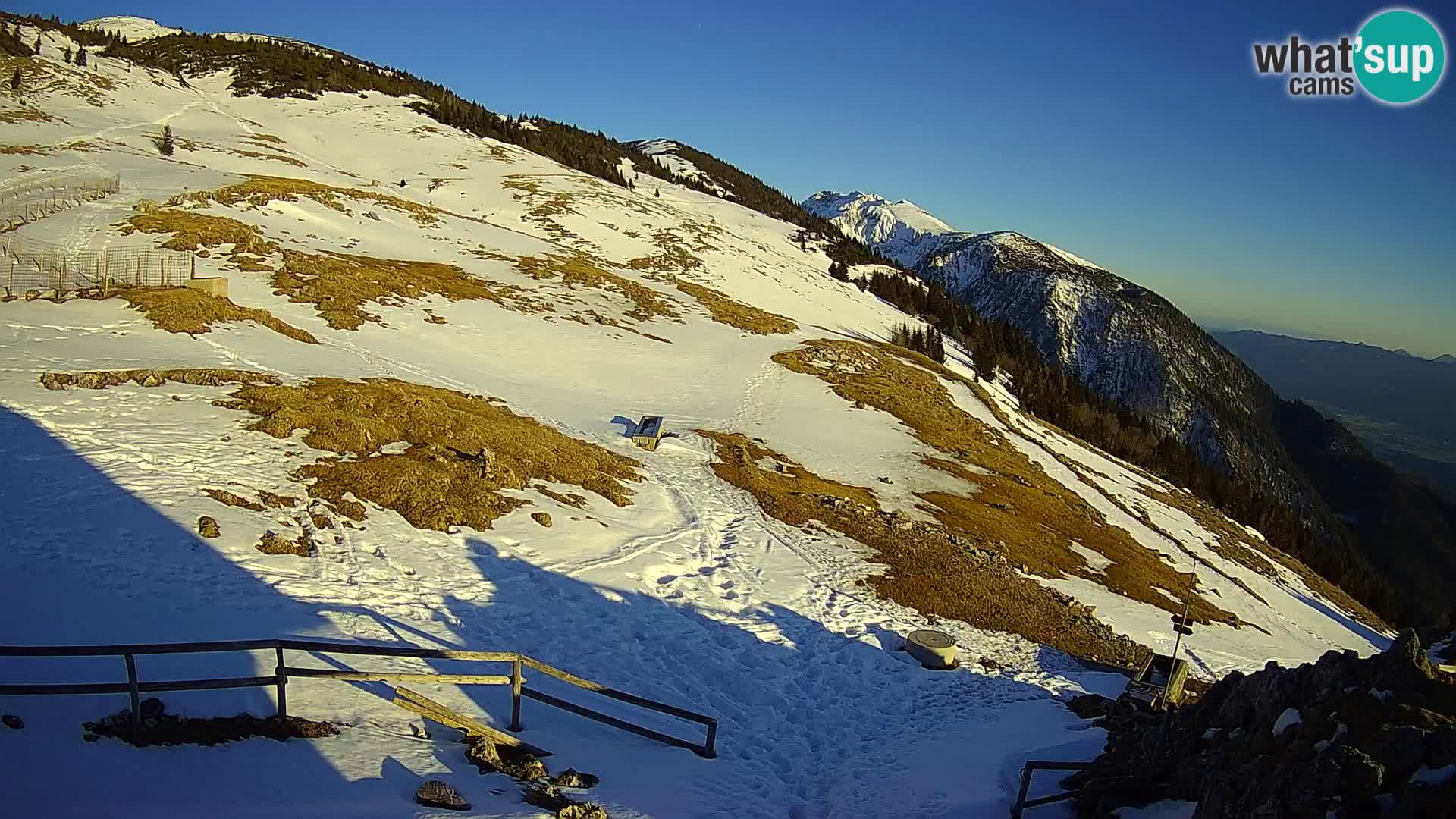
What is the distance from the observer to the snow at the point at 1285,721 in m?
8.08

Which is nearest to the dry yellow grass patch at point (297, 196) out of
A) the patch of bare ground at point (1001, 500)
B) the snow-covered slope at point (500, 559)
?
the snow-covered slope at point (500, 559)

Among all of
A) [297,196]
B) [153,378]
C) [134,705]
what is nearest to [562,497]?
[153,378]

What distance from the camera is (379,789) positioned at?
340 inches

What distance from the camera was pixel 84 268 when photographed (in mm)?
30125

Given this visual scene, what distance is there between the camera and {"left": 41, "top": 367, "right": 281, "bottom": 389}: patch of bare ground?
747 inches

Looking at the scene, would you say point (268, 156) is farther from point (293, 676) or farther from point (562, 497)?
point (293, 676)

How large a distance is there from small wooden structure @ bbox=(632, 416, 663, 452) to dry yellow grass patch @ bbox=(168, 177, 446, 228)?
3167 centimetres

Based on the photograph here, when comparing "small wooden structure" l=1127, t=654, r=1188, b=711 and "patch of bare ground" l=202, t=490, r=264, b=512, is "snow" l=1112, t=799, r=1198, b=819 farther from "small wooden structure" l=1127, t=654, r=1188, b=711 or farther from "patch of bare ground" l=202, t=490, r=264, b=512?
"patch of bare ground" l=202, t=490, r=264, b=512

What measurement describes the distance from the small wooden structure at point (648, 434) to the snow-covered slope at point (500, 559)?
20.2 inches

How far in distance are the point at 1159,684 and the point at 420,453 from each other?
18177mm

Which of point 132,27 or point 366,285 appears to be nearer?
point 366,285

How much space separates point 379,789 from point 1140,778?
9243mm

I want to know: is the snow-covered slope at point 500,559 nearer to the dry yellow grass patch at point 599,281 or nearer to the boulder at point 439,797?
the boulder at point 439,797

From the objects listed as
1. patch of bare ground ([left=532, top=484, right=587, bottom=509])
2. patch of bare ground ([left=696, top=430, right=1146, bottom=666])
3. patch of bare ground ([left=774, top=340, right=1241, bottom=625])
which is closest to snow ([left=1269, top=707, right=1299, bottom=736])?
patch of bare ground ([left=696, top=430, right=1146, bottom=666])
